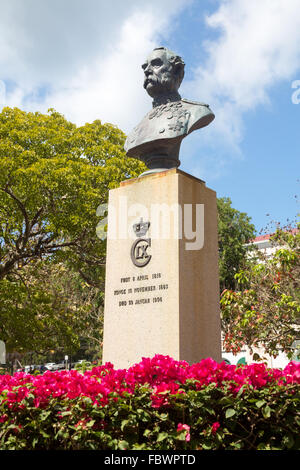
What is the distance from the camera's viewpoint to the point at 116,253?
6539 millimetres

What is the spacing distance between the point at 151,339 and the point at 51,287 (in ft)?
42.6

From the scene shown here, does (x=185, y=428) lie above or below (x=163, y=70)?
below

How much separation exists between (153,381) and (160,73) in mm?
4817

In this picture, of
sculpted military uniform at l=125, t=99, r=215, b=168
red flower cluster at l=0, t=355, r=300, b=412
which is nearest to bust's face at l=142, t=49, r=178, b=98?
sculpted military uniform at l=125, t=99, r=215, b=168

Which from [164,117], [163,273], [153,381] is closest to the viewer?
[153,381]

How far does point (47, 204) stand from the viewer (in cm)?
1409

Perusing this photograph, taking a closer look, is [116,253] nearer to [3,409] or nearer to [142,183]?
[142,183]

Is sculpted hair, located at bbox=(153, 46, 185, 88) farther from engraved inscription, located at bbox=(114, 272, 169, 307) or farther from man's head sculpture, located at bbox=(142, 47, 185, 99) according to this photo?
engraved inscription, located at bbox=(114, 272, 169, 307)

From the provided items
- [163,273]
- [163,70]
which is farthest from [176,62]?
[163,273]

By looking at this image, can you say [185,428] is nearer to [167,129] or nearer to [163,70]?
[167,129]

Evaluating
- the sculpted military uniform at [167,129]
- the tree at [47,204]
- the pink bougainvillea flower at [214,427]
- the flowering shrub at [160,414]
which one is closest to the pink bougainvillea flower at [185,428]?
the flowering shrub at [160,414]

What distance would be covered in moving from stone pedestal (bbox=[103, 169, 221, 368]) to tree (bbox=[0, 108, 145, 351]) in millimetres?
7371

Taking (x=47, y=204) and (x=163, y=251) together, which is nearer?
(x=163, y=251)

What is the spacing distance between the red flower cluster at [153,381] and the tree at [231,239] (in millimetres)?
23552
